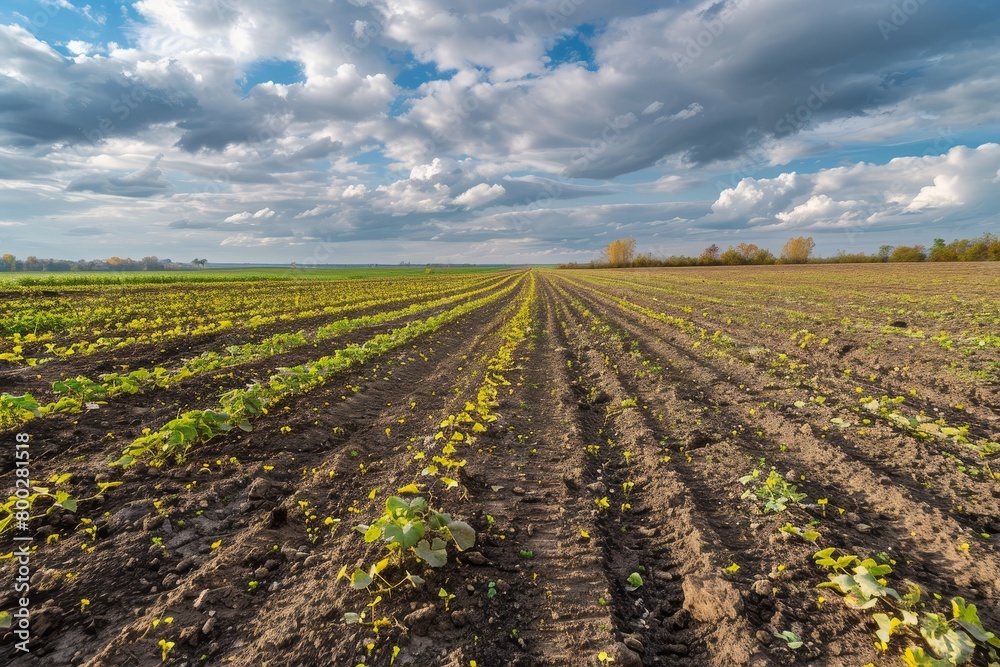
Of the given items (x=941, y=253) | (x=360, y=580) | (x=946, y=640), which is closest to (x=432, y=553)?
(x=360, y=580)

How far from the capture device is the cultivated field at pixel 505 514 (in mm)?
2912

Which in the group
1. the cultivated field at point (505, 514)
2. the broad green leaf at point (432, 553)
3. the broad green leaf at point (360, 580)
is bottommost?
the cultivated field at point (505, 514)

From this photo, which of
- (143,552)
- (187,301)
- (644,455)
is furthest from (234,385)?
(187,301)

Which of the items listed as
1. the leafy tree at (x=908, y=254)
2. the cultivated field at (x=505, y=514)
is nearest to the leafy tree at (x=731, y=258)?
the leafy tree at (x=908, y=254)

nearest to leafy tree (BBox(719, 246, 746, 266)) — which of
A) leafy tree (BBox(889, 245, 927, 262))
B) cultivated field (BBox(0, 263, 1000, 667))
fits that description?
leafy tree (BBox(889, 245, 927, 262))

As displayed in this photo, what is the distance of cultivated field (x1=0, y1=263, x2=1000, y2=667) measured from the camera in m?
2.91

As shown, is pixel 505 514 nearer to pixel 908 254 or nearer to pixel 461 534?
pixel 461 534

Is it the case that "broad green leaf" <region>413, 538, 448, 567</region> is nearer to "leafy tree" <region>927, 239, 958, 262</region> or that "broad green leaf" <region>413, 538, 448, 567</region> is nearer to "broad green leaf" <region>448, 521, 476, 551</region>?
"broad green leaf" <region>448, 521, 476, 551</region>

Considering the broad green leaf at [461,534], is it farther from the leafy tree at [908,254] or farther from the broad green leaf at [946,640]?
the leafy tree at [908,254]

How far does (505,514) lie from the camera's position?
14.6 ft

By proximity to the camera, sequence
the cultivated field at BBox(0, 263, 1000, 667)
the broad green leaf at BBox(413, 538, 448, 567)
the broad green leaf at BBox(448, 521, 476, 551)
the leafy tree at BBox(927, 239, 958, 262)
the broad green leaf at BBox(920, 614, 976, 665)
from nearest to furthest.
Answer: the broad green leaf at BBox(920, 614, 976, 665)
the cultivated field at BBox(0, 263, 1000, 667)
the broad green leaf at BBox(413, 538, 448, 567)
the broad green leaf at BBox(448, 521, 476, 551)
the leafy tree at BBox(927, 239, 958, 262)

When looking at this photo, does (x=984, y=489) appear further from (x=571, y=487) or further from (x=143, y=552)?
(x=143, y=552)

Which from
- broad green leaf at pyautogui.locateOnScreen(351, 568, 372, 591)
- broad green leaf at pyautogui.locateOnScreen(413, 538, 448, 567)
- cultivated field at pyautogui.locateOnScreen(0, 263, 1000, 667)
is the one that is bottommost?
cultivated field at pyautogui.locateOnScreen(0, 263, 1000, 667)

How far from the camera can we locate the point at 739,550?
3.89m
